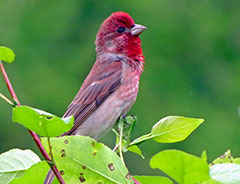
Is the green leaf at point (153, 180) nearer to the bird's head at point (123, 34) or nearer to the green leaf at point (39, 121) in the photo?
the green leaf at point (39, 121)

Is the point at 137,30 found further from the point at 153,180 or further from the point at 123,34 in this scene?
the point at 153,180

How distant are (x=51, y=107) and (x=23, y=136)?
118cm

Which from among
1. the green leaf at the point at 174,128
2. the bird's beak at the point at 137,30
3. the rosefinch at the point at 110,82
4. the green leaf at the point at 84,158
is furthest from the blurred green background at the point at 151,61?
the green leaf at the point at 84,158

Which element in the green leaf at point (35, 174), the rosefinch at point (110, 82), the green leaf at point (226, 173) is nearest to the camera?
the green leaf at point (226, 173)

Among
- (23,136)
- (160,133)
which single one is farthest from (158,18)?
(160,133)

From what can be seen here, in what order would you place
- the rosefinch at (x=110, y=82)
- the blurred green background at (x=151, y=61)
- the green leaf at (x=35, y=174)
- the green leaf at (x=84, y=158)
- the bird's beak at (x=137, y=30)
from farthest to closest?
1. the blurred green background at (x=151, y=61)
2. the bird's beak at (x=137, y=30)
3. the rosefinch at (x=110, y=82)
4. the green leaf at (x=35, y=174)
5. the green leaf at (x=84, y=158)

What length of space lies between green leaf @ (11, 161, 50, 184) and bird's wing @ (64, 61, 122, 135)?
1.90 meters

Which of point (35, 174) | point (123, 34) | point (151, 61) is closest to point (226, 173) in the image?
point (35, 174)

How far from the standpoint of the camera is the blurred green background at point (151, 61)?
11031 millimetres

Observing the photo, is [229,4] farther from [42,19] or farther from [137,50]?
[137,50]

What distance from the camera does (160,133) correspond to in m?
1.87

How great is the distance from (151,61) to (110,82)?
8437mm

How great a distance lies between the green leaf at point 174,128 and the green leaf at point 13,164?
0.41 metres

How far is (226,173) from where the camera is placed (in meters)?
1.39
